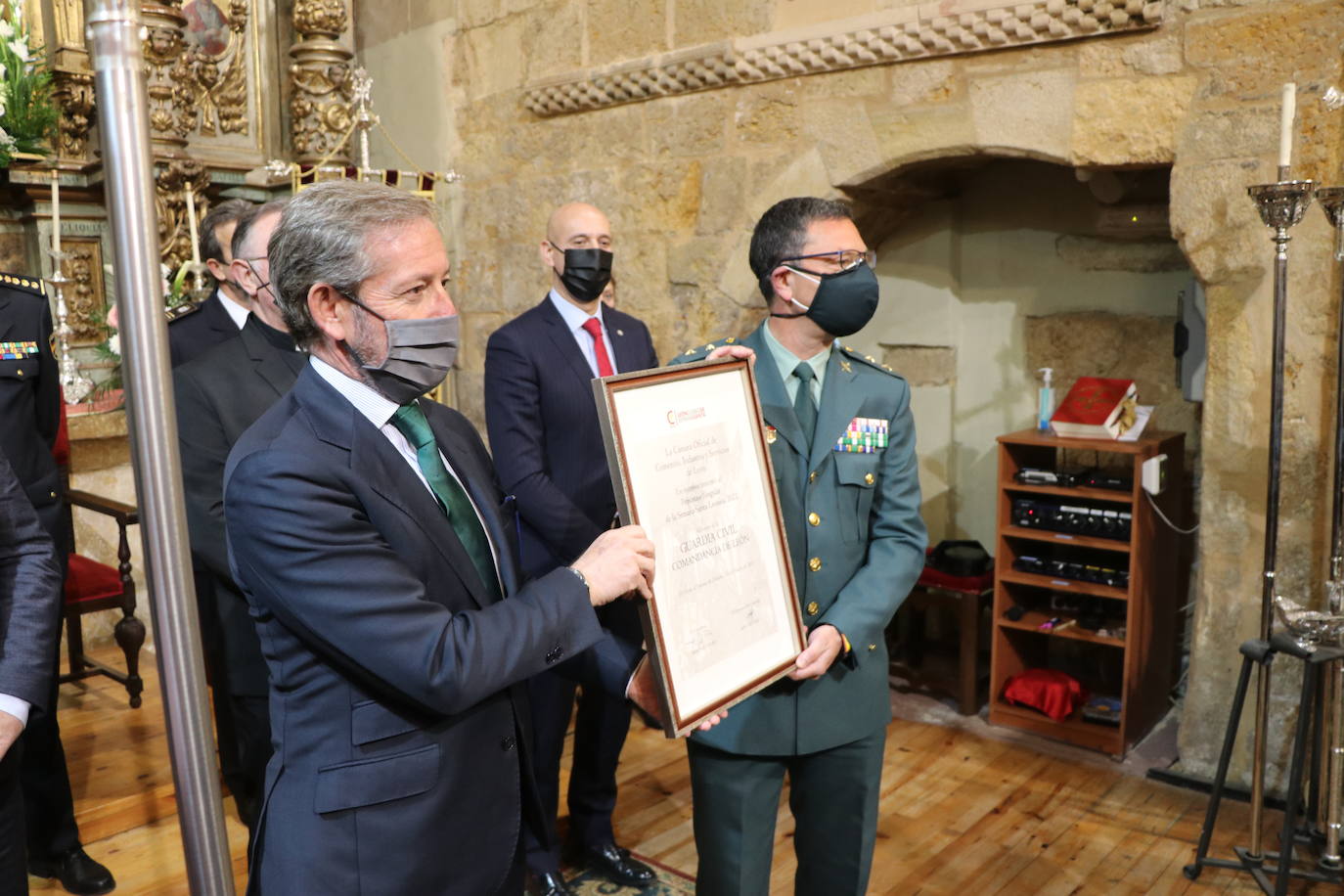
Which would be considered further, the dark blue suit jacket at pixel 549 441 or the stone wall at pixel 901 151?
the stone wall at pixel 901 151

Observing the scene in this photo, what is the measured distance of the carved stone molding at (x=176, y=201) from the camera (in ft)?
13.6

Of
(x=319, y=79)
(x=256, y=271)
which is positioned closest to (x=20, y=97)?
(x=319, y=79)

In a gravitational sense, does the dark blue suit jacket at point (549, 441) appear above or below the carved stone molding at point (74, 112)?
below

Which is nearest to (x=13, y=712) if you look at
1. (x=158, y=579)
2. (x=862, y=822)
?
(x=158, y=579)

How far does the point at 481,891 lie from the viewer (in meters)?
1.36

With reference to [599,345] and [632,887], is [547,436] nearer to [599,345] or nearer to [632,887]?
[599,345]

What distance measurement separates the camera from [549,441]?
2.80 metres

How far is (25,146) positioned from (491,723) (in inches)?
143

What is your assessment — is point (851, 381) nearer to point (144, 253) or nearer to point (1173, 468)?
point (144, 253)

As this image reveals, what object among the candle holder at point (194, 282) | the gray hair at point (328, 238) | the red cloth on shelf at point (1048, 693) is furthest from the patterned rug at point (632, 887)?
the candle holder at point (194, 282)

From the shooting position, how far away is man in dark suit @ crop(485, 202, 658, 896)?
8.82 feet

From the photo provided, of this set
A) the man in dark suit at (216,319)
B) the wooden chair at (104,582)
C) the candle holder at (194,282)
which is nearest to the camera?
the man in dark suit at (216,319)

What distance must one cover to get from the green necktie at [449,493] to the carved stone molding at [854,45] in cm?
248

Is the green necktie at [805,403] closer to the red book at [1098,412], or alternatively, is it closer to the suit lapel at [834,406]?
the suit lapel at [834,406]
